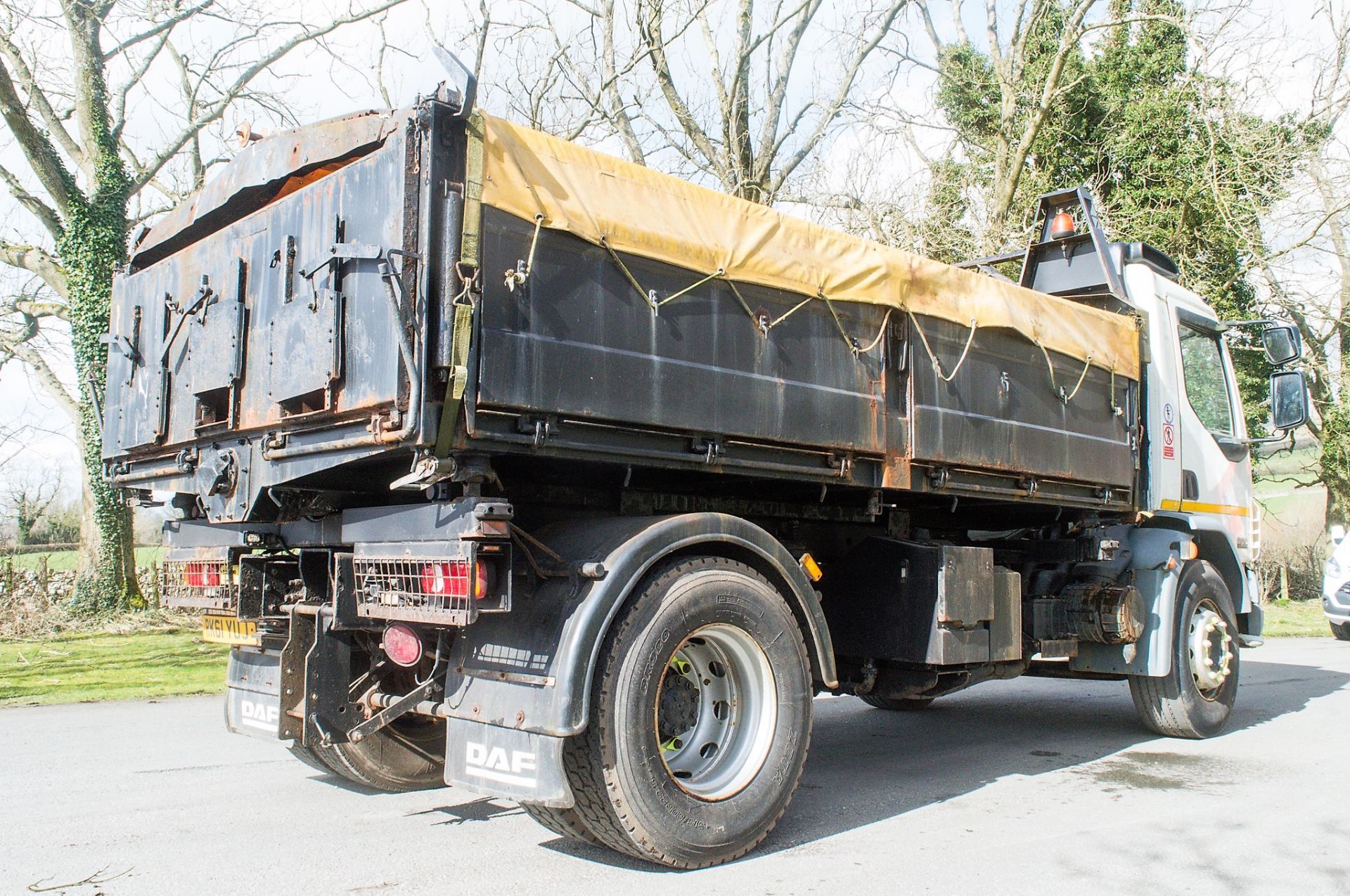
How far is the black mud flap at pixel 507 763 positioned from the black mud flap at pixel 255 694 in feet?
3.16

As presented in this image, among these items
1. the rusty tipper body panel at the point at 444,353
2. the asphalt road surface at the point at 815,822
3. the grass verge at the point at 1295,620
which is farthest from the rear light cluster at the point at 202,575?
the grass verge at the point at 1295,620

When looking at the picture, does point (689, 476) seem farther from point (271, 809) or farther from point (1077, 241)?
point (1077, 241)

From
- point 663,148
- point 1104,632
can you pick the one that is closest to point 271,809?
point 1104,632

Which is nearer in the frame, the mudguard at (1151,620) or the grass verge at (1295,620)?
the mudguard at (1151,620)

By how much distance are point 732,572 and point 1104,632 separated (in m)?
Result: 3.65

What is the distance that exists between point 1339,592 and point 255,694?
1569 cm

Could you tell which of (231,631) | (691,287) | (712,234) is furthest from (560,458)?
(231,631)

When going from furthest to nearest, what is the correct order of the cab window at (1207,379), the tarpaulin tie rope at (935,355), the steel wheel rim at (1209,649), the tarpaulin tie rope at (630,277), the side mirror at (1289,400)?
the cab window at (1207,379) → the side mirror at (1289,400) → the steel wheel rim at (1209,649) → the tarpaulin tie rope at (935,355) → the tarpaulin tie rope at (630,277)

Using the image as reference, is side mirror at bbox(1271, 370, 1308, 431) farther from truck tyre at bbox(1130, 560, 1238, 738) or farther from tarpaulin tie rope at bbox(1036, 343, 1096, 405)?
tarpaulin tie rope at bbox(1036, 343, 1096, 405)

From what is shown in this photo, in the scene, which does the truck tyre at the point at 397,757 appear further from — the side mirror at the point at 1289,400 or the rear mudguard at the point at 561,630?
the side mirror at the point at 1289,400

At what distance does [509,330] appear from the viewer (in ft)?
12.4

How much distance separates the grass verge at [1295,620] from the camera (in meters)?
16.9

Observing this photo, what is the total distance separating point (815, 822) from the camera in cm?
494

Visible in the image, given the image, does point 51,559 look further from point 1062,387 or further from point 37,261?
point 1062,387
